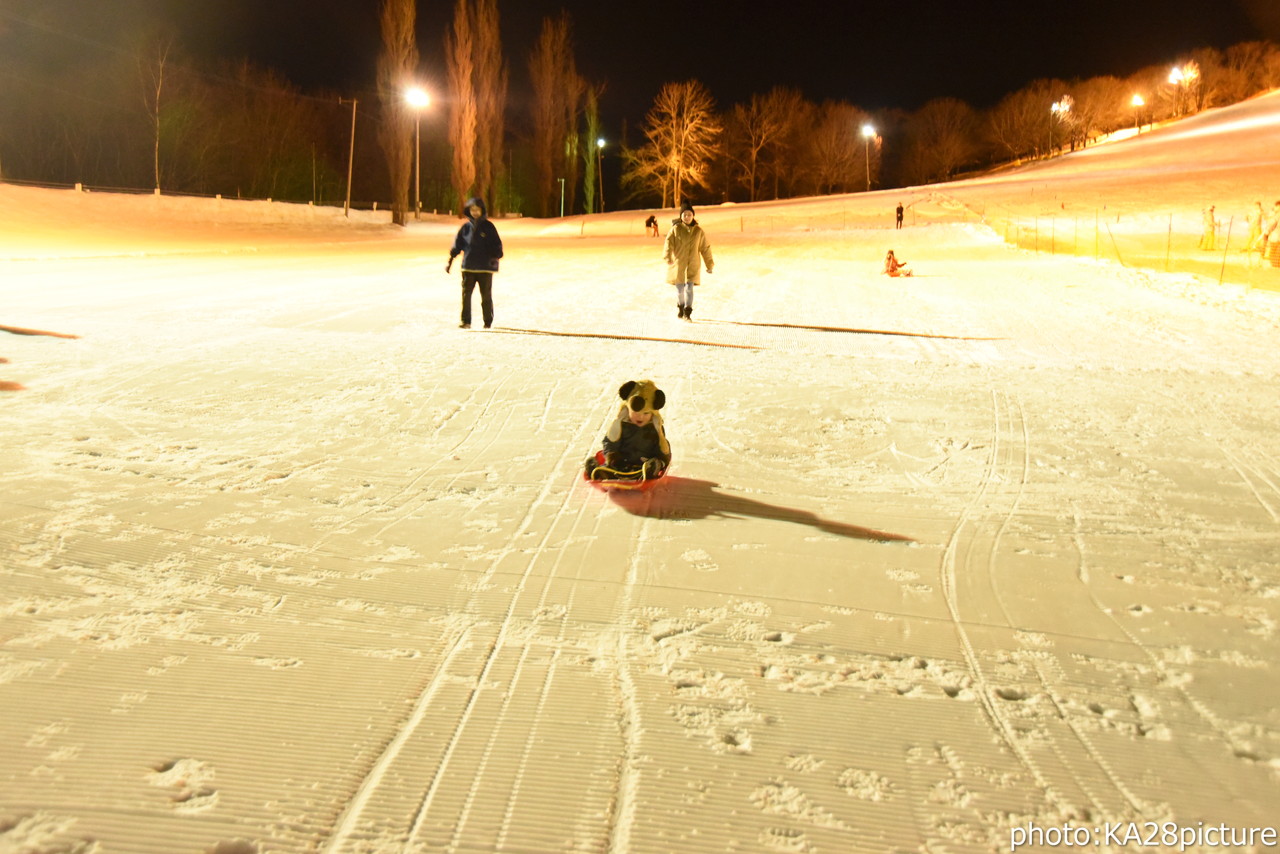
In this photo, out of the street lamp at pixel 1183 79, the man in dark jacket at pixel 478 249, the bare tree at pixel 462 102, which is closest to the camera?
the man in dark jacket at pixel 478 249

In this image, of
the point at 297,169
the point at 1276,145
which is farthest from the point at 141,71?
the point at 1276,145

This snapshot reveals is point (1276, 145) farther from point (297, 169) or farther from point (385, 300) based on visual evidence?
point (297, 169)

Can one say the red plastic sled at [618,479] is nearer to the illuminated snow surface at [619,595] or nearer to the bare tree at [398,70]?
the illuminated snow surface at [619,595]

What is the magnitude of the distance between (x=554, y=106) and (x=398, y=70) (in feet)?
63.0

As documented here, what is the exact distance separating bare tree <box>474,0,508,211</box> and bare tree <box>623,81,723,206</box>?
10.7m

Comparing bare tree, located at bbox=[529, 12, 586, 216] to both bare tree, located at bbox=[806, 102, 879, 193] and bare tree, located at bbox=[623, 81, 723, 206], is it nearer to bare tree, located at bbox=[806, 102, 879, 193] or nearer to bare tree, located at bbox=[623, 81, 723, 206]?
bare tree, located at bbox=[623, 81, 723, 206]

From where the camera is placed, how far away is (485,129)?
54156 mm

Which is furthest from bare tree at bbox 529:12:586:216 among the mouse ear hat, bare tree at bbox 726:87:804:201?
the mouse ear hat

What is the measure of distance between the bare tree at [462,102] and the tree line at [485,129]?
88 mm

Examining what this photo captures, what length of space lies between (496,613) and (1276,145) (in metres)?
60.6

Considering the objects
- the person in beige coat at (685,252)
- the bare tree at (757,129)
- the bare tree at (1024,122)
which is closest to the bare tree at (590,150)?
the bare tree at (757,129)

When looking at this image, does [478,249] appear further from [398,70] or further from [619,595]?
[398,70]

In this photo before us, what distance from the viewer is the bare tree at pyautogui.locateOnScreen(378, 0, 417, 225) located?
4441 cm

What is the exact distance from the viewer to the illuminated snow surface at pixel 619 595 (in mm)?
2629
